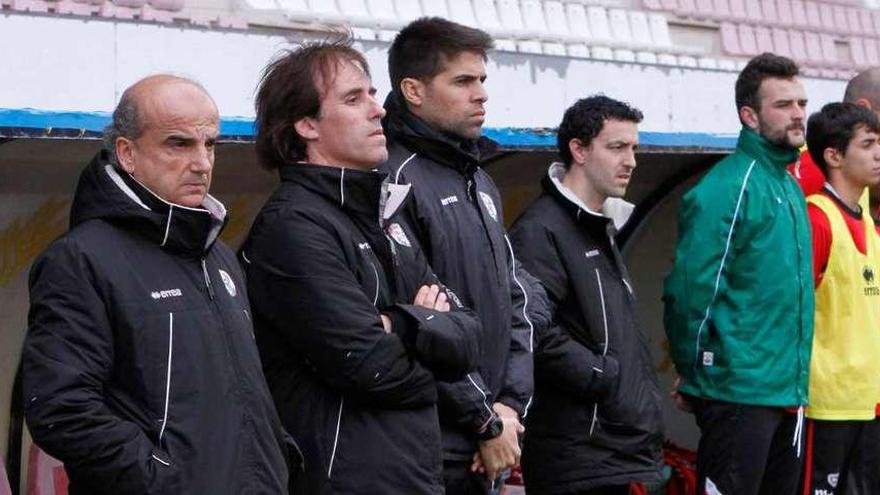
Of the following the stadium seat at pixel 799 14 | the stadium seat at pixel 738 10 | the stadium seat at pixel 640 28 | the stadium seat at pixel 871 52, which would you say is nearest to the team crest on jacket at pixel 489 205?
the stadium seat at pixel 640 28

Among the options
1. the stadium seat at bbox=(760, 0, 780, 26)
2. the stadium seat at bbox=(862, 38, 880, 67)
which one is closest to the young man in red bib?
the stadium seat at bbox=(760, 0, 780, 26)

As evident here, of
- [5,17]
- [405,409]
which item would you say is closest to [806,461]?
[405,409]

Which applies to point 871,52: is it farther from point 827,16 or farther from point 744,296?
point 744,296

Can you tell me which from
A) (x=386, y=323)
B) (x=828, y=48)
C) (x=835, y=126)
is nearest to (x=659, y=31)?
(x=835, y=126)

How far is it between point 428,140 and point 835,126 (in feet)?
7.73

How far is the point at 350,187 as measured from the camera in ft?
12.5

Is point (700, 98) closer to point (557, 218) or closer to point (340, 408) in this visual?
point (557, 218)

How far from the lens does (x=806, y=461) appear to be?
5805 millimetres

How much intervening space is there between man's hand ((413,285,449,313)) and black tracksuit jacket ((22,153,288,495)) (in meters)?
0.51

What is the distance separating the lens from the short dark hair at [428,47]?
14.4ft

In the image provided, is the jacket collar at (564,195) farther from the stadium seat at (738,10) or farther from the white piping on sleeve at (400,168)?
the stadium seat at (738,10)

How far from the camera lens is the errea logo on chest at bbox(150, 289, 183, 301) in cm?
327

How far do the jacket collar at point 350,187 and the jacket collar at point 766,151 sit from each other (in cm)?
222

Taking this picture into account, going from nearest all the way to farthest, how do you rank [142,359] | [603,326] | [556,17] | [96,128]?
[142,359], [96,128], [603,326], [556,17]
